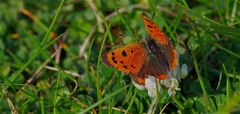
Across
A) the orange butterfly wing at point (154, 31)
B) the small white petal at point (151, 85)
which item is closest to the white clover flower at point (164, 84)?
the small white petal at point (151, 85)

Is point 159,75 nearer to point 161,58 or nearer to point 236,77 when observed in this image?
point 161,58

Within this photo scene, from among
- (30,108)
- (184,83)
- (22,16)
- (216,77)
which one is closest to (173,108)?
(184,83)

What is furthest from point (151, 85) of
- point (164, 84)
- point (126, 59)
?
point (126, 59)

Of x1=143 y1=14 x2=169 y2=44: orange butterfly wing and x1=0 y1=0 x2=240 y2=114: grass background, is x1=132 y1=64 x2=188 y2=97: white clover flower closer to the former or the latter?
x1=0 y1=0 x2=240 y2=114: grass background

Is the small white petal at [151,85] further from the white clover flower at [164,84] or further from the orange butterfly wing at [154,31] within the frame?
the orange butterfly wing at [154,31]

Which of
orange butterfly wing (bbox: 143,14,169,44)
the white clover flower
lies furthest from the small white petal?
orange butterfly wing (bbox: 143,14,169,44)

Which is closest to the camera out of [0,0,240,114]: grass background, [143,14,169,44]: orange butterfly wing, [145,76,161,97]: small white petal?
[143,14,169,44]: orange butterfly wing
